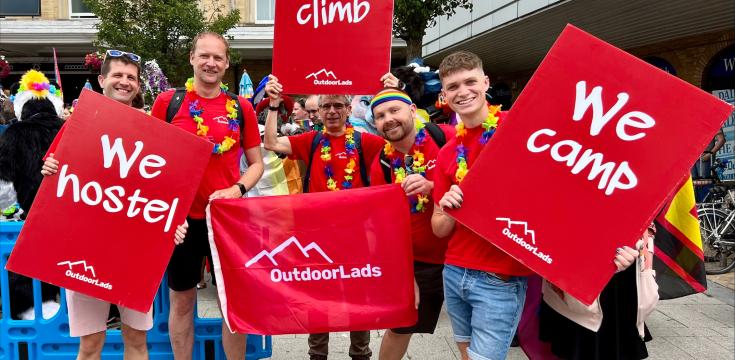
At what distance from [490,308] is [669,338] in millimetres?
2891

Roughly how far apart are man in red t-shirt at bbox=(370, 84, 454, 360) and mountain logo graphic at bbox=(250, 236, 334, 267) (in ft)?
1.70

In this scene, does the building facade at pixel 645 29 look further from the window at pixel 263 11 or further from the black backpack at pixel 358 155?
the window at pixel 263 11

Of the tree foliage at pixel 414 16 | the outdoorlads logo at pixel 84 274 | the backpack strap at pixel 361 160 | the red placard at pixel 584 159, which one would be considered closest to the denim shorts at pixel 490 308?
the red placard at pixel 584 159

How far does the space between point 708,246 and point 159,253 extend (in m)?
6.52

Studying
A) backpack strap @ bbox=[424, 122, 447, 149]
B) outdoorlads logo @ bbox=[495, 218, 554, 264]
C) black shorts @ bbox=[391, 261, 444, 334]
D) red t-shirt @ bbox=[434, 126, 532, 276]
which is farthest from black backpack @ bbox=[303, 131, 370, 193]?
outdoorlads logo @ bbox=[495, 218, 554, 264]

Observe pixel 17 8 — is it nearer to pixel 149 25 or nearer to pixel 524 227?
pixel 149 25

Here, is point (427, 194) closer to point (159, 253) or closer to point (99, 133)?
point (159, 253)

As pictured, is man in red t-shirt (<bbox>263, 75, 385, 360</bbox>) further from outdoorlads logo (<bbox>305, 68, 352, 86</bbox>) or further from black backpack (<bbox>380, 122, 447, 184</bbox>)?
black backpack (<bbox>380, 122, 447, 184</bbox>)

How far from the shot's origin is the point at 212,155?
301cm

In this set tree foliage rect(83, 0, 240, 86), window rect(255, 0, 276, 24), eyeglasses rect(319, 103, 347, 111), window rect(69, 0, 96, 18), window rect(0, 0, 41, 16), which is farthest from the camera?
window rect(255, 0, 276, 24)

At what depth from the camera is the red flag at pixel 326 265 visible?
281 cm

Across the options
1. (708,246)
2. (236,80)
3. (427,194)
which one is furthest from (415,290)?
(236,80)

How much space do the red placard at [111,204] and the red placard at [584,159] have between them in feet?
4.62

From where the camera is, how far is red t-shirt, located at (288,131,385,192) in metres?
3.43
